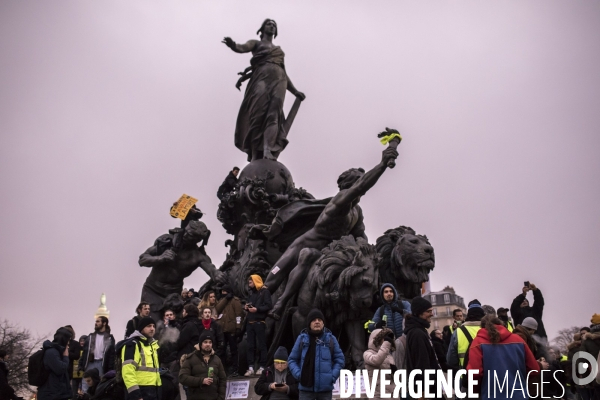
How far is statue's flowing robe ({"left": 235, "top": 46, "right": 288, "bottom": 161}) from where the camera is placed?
47.4 feet

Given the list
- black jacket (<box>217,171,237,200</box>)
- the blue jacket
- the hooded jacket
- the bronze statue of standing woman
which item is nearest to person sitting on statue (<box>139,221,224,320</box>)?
black jacket (<box>217,171,237,200</box>)

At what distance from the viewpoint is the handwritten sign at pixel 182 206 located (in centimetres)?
1320

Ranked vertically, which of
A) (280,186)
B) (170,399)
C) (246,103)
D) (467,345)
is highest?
(246,103)

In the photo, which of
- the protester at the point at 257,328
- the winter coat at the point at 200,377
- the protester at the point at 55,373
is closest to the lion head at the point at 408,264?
the protester at the point at 257,328

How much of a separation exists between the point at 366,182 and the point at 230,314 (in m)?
2.71

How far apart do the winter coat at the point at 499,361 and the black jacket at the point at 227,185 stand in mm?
8577

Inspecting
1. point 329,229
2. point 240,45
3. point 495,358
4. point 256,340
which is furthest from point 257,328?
point 240,45

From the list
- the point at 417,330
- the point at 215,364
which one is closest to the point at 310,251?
the point at 215,364

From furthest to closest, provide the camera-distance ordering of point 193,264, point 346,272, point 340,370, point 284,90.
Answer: point 284,90, point 193,264, point 346,272, point 340,370

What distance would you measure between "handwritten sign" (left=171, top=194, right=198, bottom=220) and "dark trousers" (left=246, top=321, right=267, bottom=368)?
Answer: 4.35 metres

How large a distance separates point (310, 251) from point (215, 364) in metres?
2.78

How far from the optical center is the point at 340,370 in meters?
6.56

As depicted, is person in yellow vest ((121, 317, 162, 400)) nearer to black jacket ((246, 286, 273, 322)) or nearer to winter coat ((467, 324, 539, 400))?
black jacket ((246, 286, 273, 322))

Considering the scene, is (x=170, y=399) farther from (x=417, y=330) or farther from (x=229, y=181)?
(x=229, y=181)
